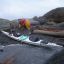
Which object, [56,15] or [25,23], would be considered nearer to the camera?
[25,23]

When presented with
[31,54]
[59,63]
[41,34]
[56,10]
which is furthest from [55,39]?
[56,10]

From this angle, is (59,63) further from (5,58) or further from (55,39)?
(55,39)

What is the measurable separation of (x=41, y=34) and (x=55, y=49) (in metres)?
2.37

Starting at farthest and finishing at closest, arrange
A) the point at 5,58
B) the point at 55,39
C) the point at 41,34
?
the point at 41,34, the point at 55,39, the point at 5,58

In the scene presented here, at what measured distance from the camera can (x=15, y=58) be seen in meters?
4.91

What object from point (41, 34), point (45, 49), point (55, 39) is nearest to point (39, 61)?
point (45, 49)

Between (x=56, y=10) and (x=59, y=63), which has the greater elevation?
(x=56, y=10)

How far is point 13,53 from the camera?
520 cm

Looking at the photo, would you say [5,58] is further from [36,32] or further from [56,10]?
[56,10]

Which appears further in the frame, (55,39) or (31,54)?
(55,39)

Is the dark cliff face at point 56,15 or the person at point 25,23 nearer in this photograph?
the person at point 25,23

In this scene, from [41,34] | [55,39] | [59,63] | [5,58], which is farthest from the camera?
[41,34]

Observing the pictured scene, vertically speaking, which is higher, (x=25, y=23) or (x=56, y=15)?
(x=56, y=15)

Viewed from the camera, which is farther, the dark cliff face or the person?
the dark cliff face
